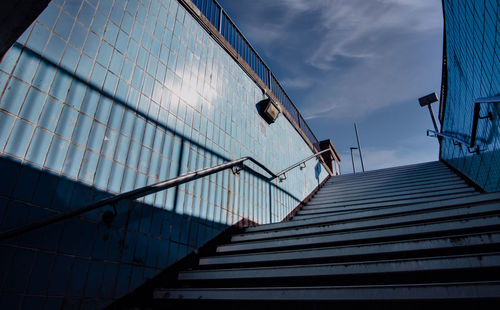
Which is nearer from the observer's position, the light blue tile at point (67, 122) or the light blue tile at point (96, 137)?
the light blue tile at point (67, 122)

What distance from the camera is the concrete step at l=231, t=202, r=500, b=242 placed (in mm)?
2418

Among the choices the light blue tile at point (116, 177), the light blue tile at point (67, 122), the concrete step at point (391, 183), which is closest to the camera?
the light blue tile at point (67, 122)

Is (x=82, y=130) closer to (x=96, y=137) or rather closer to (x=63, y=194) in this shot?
(x=96, y=137)

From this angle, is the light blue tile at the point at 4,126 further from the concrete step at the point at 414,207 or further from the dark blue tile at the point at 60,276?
the concrete step at the point at 414,207

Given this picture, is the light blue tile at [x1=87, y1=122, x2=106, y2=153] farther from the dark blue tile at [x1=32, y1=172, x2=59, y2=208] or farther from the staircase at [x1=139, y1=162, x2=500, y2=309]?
the staircase at [x1=139, y1=162, x2=500, y2=309]

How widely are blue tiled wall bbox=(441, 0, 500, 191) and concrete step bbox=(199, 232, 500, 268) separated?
5.83 feet

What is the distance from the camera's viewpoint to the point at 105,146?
2.25 m

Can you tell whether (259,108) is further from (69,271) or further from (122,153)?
(69,271)

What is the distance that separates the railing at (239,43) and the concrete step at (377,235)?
11.7ft

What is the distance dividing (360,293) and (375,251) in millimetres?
664

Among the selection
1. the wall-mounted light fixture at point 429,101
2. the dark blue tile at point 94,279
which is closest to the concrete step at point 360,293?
the dark blue tile at point 94,279

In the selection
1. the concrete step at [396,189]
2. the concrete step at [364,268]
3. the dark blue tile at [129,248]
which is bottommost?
the concrete step at [364,268]

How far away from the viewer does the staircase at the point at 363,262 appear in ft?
5.21

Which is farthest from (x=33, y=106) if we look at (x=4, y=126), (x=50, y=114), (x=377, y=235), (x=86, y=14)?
(x=377, y=235)
